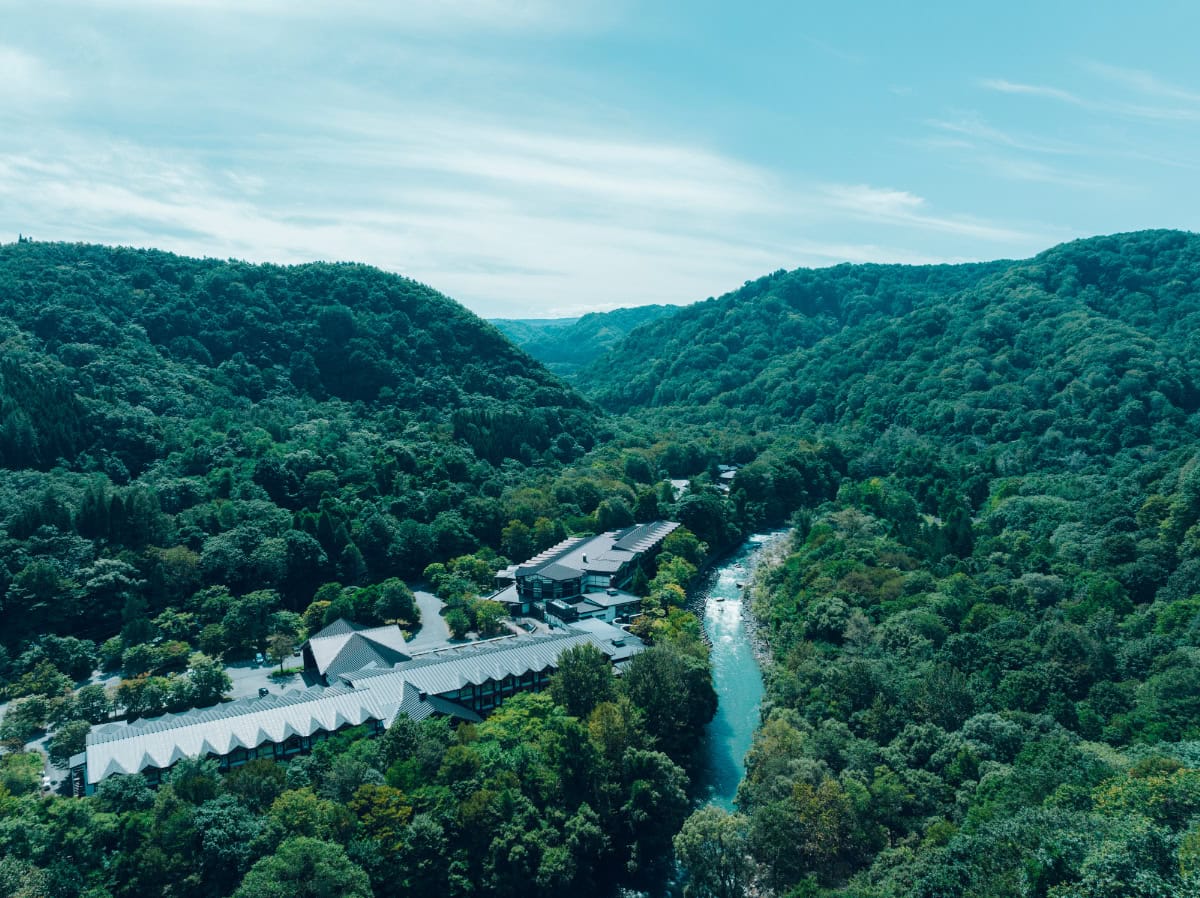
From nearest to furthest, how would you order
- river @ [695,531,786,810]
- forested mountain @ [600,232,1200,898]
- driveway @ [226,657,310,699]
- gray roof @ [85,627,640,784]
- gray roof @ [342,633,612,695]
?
forested mountain @ [600,232,1200,898]
gray roof @ [85,627,640,784]
river @ [695,531,786,810]
gray roof @ [342,633,612,695]
driveway @ [226,657,310,699]

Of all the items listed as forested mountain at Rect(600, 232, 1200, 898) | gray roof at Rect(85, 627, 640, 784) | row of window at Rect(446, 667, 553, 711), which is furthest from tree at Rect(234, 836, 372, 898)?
row of window at Rect(446, 667, 553, 711)

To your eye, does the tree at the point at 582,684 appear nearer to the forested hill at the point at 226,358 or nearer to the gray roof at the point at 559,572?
the gray roof at the point at 559,572

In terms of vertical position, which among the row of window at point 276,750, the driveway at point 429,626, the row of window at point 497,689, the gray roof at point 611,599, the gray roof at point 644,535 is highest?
the gray roof at point 644,535

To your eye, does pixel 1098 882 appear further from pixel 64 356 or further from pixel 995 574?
pixel 64 356

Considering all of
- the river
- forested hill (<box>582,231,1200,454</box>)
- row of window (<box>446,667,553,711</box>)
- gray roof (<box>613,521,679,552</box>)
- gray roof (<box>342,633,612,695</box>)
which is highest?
forested hill (<box>582,231,1200,454</box>)

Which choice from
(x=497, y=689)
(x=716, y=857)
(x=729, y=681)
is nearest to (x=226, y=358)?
(x=497, y=689)

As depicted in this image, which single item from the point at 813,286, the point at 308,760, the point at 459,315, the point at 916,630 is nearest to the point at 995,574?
the point at 916,630

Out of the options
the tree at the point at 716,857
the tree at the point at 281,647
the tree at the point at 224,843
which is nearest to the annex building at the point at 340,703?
the tree at the point at 281,647

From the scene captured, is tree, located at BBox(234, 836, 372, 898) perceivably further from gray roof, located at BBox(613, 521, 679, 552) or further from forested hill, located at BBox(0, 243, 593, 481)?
forested hill, located at BBox(0, 243, 593, 481)
